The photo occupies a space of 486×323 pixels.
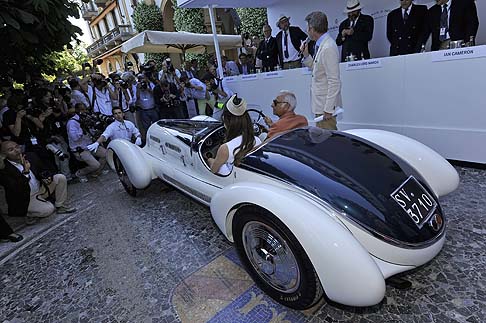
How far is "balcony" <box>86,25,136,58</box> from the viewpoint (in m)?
29.6

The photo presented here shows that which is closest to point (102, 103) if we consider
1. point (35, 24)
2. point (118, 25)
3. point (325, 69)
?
point (35, 24)

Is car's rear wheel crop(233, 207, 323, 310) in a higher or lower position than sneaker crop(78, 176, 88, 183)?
higher

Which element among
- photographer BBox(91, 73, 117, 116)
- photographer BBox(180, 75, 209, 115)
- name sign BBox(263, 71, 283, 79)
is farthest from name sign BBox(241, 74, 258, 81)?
photographer BBox(91, 73, 117, 116)

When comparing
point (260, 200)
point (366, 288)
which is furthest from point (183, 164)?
point (366, 288)

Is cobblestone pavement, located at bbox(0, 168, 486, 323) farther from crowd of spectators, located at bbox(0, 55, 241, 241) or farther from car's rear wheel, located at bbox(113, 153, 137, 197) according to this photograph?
crowd of spectators, located at bbox(0, 55, 241, 241)

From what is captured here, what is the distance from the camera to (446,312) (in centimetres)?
175

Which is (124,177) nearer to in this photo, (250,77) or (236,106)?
(236,106)

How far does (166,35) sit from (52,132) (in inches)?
208

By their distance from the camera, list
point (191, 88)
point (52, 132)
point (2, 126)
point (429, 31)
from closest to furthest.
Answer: point (429, 31)
point (2, 126)
point (52, 132)
point (191, 88)

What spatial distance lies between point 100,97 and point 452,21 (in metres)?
6.74

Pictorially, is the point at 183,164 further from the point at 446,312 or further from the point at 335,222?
the point at 446,312

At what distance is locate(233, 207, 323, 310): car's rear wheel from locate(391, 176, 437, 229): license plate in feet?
2.13

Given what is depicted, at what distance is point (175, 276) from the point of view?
2455 mm

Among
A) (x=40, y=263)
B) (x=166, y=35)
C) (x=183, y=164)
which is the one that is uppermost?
(x=166, y=35)
